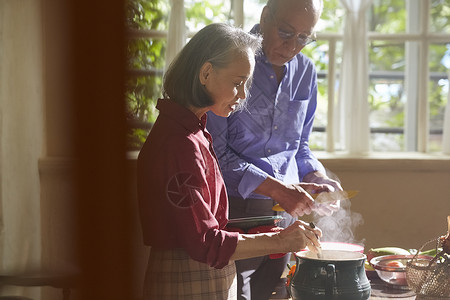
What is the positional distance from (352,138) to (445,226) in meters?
0.74

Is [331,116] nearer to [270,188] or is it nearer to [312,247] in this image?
[270,188]

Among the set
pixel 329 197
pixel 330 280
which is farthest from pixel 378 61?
pixel 330 280

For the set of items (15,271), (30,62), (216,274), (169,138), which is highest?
(30,62)

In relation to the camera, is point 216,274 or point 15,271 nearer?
point 216,274

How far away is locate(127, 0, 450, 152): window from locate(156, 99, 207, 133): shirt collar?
2.27 m

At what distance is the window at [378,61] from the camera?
375 centimetres

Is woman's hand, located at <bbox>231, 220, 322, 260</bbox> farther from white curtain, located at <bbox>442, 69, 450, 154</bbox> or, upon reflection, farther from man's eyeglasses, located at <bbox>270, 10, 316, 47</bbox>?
white curtain, located at <bbox>442, 69, 450, 154</bbox>

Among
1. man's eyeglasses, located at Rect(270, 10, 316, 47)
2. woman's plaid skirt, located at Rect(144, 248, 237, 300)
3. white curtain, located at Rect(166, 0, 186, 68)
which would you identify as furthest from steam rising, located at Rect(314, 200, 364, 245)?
white curtain, located at Rect(166, 0, 186, 68)

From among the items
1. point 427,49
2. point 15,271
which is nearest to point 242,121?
point 15,271

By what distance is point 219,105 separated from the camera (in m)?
1.50

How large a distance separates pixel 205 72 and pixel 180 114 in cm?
12

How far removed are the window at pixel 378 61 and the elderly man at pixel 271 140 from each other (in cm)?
158

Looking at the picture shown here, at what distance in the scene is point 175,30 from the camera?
359 centimetres

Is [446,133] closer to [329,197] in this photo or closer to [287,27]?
[287,27]
